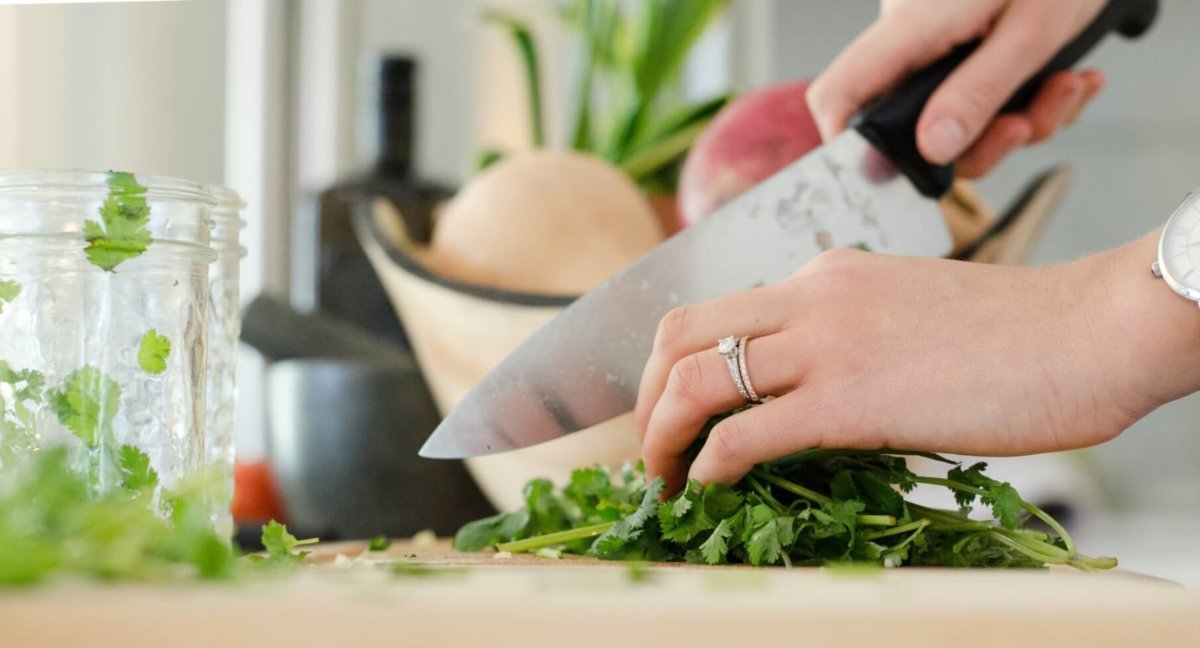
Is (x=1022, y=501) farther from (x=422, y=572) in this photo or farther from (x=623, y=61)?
(x=623, y=61)

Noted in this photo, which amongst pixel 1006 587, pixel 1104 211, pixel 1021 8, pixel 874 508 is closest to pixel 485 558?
pixel 874 508

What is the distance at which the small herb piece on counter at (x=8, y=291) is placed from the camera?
23.3 inches

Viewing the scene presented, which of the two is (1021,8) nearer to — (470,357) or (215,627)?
(470,357)

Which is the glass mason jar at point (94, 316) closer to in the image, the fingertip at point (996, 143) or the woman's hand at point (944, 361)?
the woman's hand at point (944, 361)

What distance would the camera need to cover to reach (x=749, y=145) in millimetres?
1137

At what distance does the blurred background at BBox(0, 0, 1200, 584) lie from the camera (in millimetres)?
1466

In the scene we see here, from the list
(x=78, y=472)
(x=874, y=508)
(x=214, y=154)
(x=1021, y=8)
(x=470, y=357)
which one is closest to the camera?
(x=78, y=472)

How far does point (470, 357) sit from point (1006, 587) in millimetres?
770

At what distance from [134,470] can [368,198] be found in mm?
885

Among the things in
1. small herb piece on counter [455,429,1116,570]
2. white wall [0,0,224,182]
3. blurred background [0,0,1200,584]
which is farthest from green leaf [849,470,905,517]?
white wall [0,0,224,182]

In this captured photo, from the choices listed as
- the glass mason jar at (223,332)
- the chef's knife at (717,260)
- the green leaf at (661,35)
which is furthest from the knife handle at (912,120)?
the green leaf at (661,35)

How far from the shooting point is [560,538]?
2.39 ft

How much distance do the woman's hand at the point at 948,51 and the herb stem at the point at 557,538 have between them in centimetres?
42

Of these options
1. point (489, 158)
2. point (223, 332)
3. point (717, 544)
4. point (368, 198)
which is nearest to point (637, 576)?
point (717, 544)
